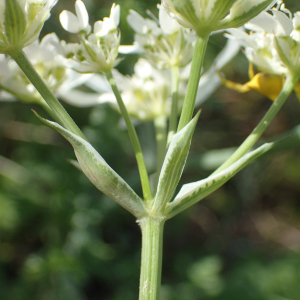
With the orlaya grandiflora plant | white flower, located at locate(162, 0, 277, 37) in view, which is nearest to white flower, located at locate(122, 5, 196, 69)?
the orlaya grandiflora plant

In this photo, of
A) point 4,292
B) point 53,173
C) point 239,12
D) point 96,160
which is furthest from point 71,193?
point 239,12

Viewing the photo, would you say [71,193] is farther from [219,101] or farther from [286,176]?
[286,176]

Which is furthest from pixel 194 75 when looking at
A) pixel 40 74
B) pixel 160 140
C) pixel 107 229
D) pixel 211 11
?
pixel 107 229

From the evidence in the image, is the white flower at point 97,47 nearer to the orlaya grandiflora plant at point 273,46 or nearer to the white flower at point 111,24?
the white flower at point 111,24

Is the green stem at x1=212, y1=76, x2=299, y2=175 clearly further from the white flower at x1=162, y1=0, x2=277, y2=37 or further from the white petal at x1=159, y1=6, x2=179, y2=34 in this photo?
the white petal at x1=159, y1=6, x2=179, y2=34

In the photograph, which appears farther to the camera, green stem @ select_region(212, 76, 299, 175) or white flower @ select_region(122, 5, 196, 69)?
white flower @ select_region(122, 5, 196, 69)

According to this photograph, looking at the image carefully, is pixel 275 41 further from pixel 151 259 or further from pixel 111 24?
pixel 151 259
